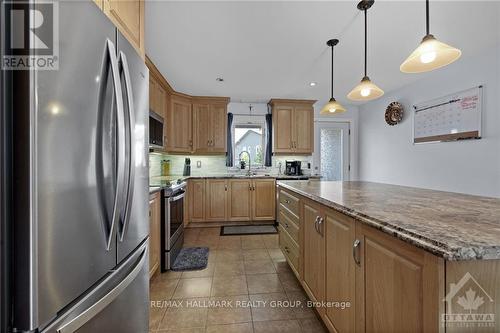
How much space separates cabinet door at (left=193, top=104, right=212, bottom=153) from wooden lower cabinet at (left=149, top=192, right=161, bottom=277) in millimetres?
2163

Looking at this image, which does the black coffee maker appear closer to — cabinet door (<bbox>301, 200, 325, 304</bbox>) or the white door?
the white door

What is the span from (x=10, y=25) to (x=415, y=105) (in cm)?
453

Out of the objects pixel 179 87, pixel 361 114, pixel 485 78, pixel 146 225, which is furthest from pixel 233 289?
pixel 361 114

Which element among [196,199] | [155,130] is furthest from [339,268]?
[196,199]

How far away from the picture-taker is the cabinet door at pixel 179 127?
407 cm

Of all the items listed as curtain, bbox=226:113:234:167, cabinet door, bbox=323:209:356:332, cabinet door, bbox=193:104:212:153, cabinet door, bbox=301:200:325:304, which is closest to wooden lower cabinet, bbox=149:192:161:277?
cabinet door, bbox=301:200:325:304

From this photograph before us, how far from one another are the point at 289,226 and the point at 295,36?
189 cm

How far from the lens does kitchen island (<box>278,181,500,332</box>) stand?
26.5 inches

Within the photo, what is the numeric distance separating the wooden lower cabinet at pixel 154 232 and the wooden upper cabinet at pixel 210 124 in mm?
2191

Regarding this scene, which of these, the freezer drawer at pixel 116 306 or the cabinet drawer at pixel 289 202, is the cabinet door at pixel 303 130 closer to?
the cabinet drawer at pixel 289 202

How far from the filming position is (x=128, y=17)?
4.41ft

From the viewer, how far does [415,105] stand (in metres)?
3.67

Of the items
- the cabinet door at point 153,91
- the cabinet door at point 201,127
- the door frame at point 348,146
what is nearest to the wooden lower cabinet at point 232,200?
the cabinet door at point 201,127
